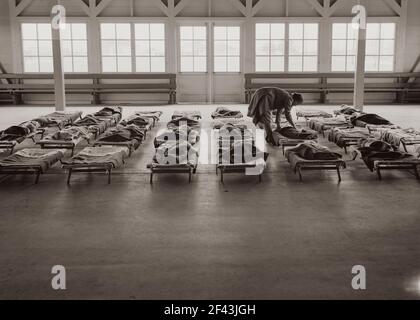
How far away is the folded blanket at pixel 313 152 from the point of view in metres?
7.07

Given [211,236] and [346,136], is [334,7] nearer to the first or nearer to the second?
[346,136]

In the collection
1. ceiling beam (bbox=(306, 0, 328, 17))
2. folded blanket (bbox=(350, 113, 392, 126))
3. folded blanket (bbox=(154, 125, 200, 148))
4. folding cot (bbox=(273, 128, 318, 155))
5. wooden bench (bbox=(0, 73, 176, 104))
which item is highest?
ceiling beam (bbox=(306, 0, 328, 17))

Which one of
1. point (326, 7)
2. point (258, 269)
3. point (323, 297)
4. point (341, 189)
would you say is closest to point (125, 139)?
point (341, 189)

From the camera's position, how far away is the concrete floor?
3783 millimetres

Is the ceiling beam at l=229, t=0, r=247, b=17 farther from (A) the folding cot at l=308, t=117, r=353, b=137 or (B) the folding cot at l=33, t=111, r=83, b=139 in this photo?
(B) the folding cot at l=33, t=111, r=83, b=139

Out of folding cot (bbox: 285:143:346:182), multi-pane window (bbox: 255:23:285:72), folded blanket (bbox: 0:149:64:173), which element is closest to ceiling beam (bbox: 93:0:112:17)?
multi-pane window (bbox: 255:23:285:72)

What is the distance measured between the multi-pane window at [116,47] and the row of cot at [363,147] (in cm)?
885

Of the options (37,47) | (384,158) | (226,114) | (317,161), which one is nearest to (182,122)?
(226,114)

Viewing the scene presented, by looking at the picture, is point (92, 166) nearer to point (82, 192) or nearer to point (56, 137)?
point (82, 192)

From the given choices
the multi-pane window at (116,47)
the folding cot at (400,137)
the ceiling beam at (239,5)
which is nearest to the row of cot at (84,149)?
the folding cot at (400,137)

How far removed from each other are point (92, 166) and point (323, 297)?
418cm

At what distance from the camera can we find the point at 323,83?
57.0 ft

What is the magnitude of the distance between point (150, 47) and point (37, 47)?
3.80 m
